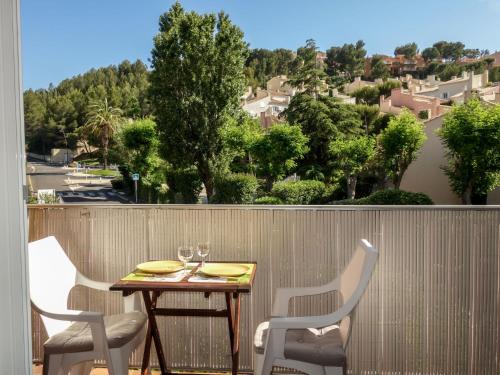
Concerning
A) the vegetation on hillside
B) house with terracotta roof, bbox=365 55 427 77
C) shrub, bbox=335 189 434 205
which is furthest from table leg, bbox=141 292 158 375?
house with terracotta roof, bbox=365 55 427 77

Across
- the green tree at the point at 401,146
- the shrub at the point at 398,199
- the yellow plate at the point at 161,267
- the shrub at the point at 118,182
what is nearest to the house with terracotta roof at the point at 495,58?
the green tree at the point at 401,146

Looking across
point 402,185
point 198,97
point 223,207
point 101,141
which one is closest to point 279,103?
point 198,97

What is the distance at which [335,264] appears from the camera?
278 cm

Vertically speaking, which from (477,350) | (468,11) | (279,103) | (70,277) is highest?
(468,11)

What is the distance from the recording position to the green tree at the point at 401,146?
17156mm

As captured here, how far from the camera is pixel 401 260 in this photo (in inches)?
107

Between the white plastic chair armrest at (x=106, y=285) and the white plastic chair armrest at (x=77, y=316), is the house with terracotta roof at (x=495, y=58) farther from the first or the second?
the white plastic chair armrest at (x=77, y=316)

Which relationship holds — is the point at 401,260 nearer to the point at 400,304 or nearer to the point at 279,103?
the point at 400,304

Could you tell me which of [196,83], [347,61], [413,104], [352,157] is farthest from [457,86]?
[196,83]

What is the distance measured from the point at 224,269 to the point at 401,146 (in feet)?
52.9

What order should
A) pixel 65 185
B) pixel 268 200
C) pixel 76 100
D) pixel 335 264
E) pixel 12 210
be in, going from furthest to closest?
pixel 268 200
pixel 76 100
pixel 65 185
pixel 335 264
pixel 12 210

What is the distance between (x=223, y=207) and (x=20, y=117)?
195cm

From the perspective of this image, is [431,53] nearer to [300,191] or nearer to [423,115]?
[423,115]

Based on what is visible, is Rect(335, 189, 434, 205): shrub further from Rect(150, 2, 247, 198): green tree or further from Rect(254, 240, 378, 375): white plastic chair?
Rect(150, 2, 247, 198): green tree
